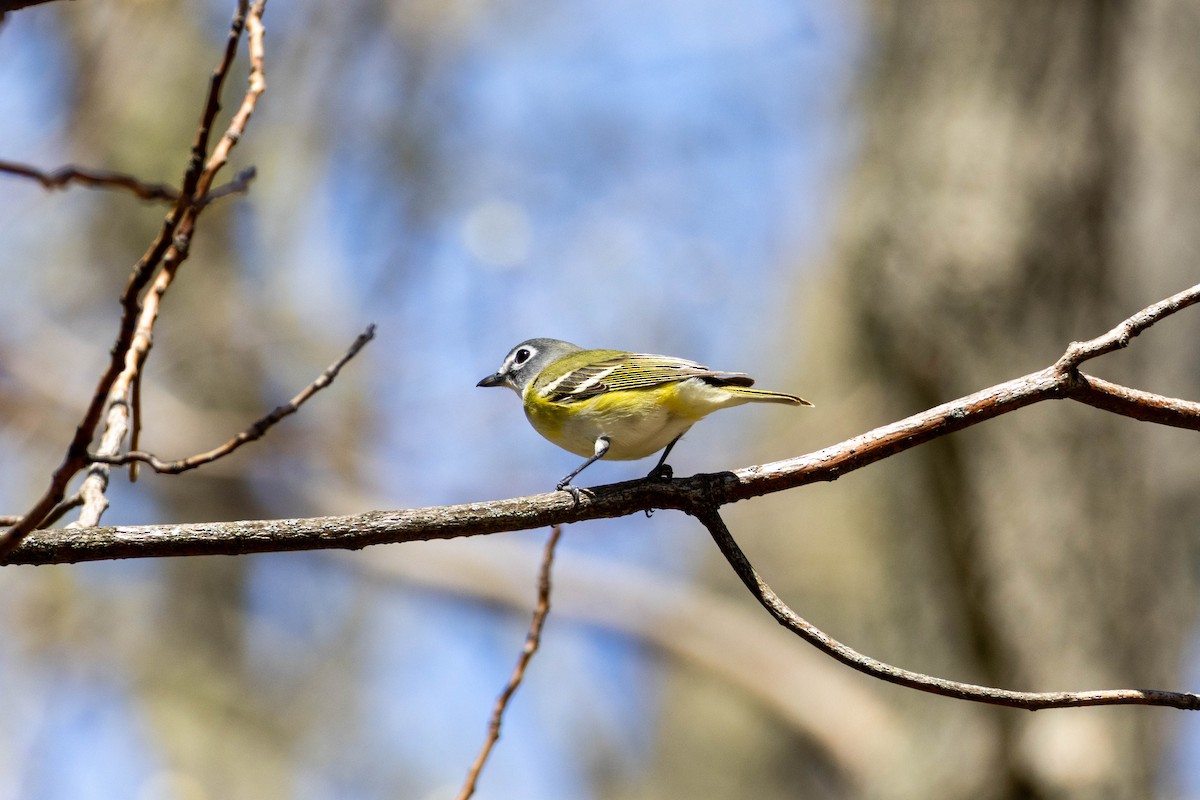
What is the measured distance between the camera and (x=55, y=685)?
6.11 meters

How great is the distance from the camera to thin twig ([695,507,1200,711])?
1.51m

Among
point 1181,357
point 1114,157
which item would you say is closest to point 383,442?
point 1114,157

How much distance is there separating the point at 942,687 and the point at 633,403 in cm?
133

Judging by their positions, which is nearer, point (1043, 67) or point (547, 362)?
point (547, 362)

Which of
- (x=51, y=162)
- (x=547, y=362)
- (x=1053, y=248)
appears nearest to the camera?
(x=547, y=362)

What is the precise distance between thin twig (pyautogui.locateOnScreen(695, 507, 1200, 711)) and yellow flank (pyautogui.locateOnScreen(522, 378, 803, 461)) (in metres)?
1.03

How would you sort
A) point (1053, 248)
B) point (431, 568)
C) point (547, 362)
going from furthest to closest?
point (431, 568) < point (1053, 248) < point (547, 362)

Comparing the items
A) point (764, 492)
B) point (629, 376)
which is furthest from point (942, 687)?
point (629, 376)

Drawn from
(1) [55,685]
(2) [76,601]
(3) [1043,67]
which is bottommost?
(1) [55,685]

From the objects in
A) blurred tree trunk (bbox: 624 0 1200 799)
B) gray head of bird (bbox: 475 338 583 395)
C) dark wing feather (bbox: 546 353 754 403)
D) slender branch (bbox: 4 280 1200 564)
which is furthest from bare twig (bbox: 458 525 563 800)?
blurred tree trunk (bbox: 624 0 1200 799)

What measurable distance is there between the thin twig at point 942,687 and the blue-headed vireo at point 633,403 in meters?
0.86

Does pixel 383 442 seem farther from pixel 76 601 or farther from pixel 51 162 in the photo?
pixel 76 601

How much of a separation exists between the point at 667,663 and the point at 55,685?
3896mm

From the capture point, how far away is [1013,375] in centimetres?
498
